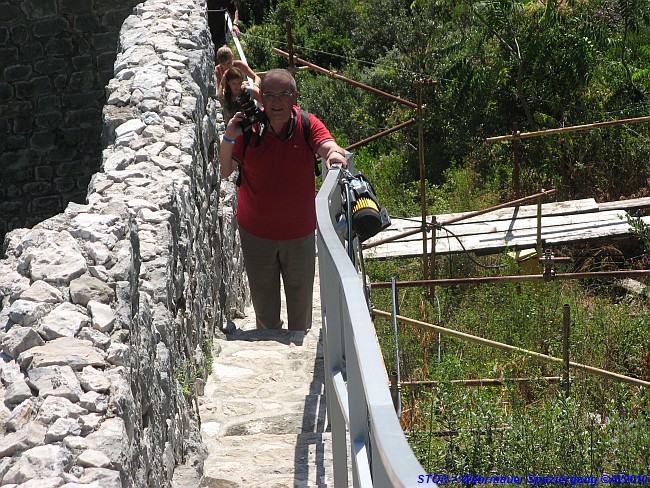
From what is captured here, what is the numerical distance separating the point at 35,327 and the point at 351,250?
4.56 ft

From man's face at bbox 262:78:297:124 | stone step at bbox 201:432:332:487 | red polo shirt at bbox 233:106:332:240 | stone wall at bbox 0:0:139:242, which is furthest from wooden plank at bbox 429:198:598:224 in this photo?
stone step at bbox 201:432:332:487

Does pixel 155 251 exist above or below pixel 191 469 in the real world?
above

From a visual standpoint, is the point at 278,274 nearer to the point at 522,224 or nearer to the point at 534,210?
the point at 522,224

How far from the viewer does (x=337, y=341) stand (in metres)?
3.35

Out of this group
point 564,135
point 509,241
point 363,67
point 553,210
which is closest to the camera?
point 509,241

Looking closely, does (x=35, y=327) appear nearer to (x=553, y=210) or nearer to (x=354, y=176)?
(x=354, y=176)

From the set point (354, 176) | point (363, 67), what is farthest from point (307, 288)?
point (363, 67)

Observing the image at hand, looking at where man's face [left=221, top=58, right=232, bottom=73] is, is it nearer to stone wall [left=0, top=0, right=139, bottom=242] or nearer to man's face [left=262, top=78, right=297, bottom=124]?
man's face [left=262, top=78, right=297, bottom=124]

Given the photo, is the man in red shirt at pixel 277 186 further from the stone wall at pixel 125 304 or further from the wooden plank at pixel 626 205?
the wooden plank at pixel 626 205

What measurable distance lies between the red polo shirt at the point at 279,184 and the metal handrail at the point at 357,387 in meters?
1.24

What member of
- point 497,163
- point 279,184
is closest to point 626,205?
point 497,163

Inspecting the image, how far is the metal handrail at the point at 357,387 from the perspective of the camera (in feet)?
4.99

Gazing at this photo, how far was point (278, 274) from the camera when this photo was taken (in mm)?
5934

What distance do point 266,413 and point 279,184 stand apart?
138cm
